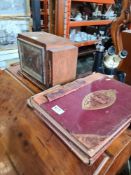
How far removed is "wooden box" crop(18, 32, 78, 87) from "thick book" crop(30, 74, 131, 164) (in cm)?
6

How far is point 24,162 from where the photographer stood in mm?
410

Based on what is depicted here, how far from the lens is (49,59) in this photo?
1.85 feet

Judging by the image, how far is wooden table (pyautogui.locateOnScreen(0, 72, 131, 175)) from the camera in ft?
1.26

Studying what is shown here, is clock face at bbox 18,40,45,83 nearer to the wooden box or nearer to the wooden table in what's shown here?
the wooden box

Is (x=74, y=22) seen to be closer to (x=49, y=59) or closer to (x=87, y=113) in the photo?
(x=49, y=59)

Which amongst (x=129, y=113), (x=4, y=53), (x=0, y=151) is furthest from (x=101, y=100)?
(x=4, y=53)

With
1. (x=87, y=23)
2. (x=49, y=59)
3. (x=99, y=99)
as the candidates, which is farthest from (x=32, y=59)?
(x=87, y=23)

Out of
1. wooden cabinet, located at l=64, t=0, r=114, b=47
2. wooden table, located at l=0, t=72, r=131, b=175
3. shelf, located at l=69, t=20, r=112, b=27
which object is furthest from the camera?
shelf, located at l=69, t=20, r=112, b=27

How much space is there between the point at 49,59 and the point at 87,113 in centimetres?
23

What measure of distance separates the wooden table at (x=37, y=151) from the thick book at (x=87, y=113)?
23 mm

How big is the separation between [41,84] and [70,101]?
19 cm

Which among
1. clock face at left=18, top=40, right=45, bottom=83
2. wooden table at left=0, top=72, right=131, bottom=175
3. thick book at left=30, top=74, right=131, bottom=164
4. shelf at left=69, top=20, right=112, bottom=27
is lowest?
wooden table at left=0, top=72, right=131, bottom=175

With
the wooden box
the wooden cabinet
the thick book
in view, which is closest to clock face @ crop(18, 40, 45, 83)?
the wooden box

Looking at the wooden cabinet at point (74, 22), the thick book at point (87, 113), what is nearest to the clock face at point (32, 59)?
the thick book at point (87, 113)
